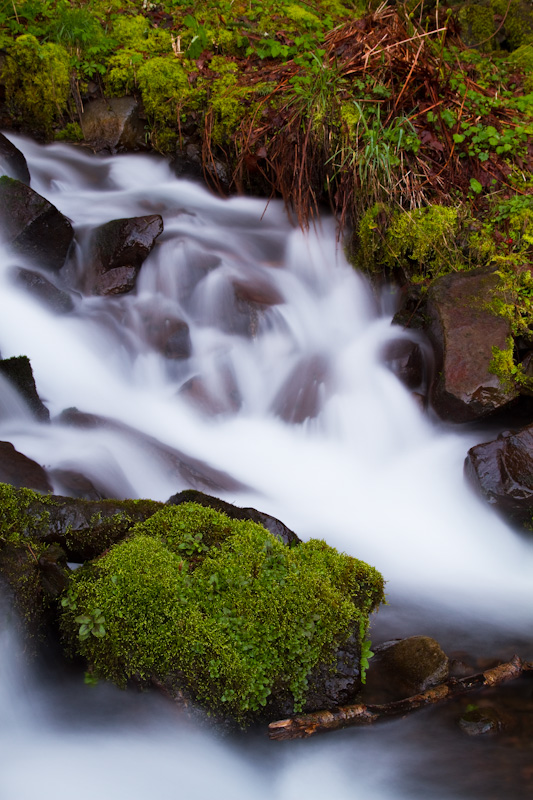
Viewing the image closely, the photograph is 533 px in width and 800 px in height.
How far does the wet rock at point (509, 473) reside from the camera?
171 inches

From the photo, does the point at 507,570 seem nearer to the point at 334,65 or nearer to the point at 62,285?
the point at 62,285

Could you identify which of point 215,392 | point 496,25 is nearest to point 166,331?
point 215,392

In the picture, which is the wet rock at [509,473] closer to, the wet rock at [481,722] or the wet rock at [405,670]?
the wet rock at [405,670]

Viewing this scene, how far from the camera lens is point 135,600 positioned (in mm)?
2594


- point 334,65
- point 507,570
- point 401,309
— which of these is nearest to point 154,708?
point 507,570

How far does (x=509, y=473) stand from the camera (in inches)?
173

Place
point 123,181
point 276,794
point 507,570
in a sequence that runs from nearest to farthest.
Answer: point 276,794 → point 507,570 → point 123,181

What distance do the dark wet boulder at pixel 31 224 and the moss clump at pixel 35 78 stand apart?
2.53 metres

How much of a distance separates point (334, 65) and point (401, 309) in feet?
9.26

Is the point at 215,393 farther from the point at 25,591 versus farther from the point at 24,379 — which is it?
the point at 25,591

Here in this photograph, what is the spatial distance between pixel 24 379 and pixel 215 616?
247cm

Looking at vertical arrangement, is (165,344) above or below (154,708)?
below

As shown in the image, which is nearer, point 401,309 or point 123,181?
point 401,309

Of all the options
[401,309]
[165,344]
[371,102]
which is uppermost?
[371,102]
